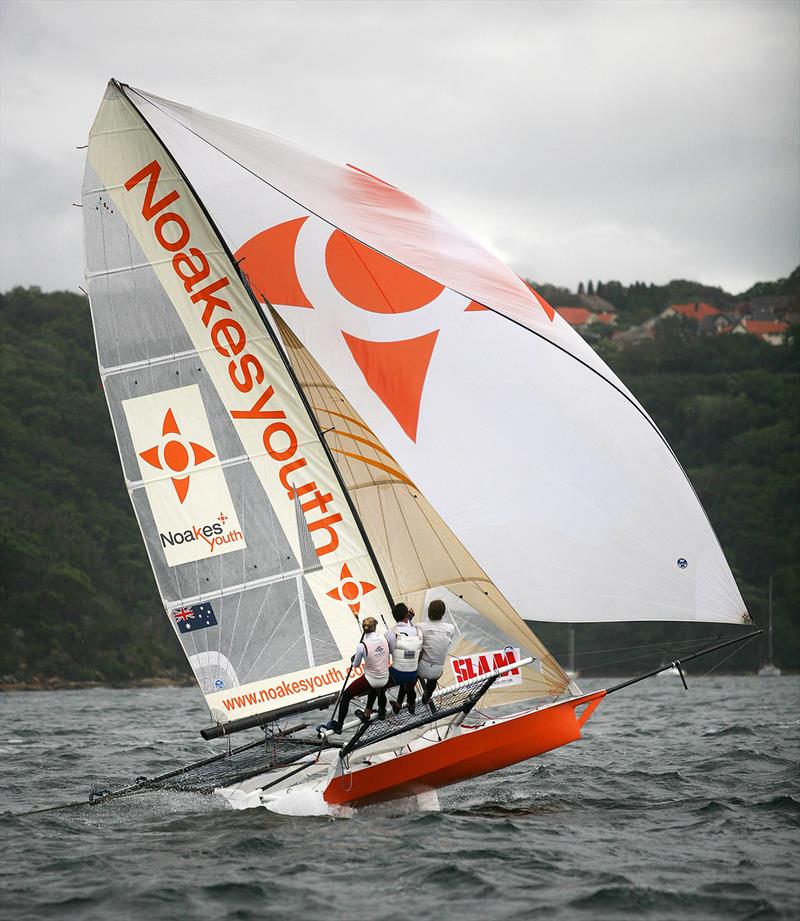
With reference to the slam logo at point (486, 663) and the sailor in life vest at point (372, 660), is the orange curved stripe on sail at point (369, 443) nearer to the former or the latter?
the sailor in life vest at point (372, 660)

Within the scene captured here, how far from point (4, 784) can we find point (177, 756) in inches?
134

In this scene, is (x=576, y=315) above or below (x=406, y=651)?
above

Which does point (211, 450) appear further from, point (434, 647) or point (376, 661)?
point (434, 647)

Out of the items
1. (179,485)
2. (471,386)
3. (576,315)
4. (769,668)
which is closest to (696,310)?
(576,315)

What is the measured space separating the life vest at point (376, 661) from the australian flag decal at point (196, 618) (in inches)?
61.1

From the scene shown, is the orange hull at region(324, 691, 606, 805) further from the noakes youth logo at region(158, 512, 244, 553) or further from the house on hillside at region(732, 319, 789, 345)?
the house on hillside at region(732, 319, 789, 345)

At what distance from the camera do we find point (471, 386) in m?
11.1

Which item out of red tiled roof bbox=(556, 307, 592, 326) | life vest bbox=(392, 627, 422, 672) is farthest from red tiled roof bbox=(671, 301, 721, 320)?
life vest bbox=(392, 627, 422, 672)

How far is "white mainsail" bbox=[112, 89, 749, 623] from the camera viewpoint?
408 inches

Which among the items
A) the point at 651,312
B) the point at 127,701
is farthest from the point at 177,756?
the point at 651,312

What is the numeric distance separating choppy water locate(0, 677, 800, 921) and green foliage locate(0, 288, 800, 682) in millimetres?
31928

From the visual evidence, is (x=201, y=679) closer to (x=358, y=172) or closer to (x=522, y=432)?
(x=522, y=432)

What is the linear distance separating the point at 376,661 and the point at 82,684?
134 ft

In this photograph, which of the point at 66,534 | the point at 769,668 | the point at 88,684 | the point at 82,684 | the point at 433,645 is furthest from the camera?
the point at 769,668
